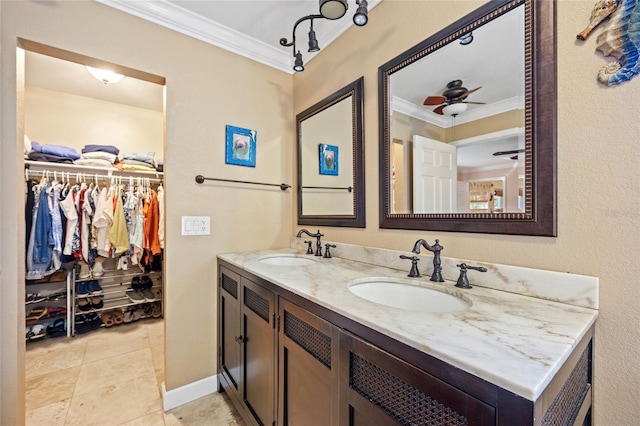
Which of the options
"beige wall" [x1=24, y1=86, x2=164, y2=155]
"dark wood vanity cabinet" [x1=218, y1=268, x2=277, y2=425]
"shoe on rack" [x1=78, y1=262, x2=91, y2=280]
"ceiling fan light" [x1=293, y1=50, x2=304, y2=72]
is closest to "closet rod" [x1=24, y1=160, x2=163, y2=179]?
"beige wall" [x1=24, y1=86, x2=164, y2=155]

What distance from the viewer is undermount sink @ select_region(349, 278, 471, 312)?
1027 mm

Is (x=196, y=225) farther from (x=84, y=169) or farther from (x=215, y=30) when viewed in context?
(x=84, y=169)

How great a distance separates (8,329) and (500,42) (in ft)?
8.35

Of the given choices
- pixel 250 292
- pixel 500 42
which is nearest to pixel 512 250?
pixel 500 42

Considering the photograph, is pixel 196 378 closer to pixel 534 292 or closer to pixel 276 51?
pixel 534 292

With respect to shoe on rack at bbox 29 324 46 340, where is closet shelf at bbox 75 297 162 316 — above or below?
above

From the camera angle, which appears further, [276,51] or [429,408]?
[276,51]

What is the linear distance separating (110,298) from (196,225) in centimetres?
206

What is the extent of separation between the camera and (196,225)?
5.76 feet

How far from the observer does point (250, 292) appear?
4.53 feet

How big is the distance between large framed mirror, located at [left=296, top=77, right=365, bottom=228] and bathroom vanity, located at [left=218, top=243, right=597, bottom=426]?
0.47 meters

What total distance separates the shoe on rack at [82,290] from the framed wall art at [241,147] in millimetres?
2212

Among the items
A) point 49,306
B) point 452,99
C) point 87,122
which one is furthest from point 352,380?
point 87,122

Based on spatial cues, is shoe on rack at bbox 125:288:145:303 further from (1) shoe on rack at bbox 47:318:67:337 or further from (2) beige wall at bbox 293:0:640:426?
(2) beige wall at bbox 293:0:640:426
